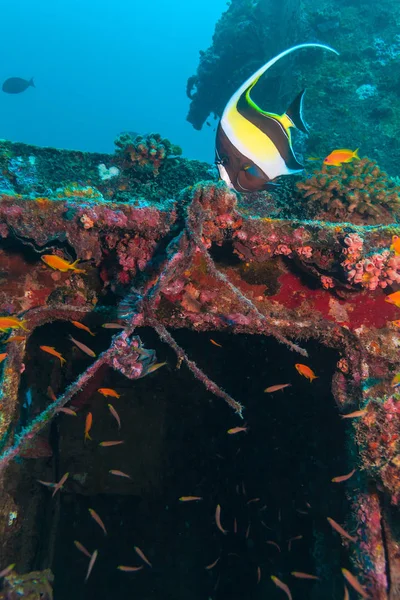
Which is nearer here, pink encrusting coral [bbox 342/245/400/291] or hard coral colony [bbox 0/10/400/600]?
hard coral colony [bbox 0/10/400/600]

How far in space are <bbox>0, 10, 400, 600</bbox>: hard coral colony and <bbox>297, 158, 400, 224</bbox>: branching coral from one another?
4 cm

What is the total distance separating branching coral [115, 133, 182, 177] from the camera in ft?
22.8

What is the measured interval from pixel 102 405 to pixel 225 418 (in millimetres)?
1970

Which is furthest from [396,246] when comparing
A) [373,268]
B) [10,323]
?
[10,323]

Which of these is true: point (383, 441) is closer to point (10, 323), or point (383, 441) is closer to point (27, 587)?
point (27, 587)

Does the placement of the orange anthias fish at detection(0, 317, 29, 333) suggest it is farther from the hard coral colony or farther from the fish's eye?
the fish's eye

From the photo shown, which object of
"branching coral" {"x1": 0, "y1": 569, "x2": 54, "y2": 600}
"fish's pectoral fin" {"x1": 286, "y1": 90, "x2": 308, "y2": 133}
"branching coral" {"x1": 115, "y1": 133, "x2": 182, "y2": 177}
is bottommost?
"branching coral" {"x1": 0, "y1": 569, "x2": 54, "y2": 600}

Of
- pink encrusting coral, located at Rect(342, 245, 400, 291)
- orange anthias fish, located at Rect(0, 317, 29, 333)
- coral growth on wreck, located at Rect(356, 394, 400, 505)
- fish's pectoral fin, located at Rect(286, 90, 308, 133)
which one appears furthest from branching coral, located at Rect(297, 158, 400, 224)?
orange anthias fish, located at Rect(0, 317, 29, 333)

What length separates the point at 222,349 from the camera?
532 centimetres

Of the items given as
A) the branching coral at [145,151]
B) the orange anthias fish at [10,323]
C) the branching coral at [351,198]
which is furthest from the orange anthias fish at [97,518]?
the branching coral at [145,151]

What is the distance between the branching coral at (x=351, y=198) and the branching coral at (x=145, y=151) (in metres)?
3.19

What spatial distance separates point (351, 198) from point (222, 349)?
11.0 ft

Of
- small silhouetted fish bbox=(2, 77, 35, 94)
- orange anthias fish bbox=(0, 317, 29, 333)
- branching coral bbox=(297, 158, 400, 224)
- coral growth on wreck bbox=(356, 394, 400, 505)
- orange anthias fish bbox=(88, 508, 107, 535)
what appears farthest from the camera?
small silhouetted fish bbox=(2, 77, 35, 94)

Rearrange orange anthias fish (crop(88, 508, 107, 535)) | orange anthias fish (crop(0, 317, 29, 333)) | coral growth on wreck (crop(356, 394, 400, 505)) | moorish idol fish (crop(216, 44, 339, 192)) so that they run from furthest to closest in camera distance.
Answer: orange anthias fish (crop(88, 508, 107, 535)), orange anthias fish (crop(0, 317, 29, 333)), coral growth on wreck (crop(356, 394, 400, 505)), moorish idol fish (crop(216, 44, 339, 192))
